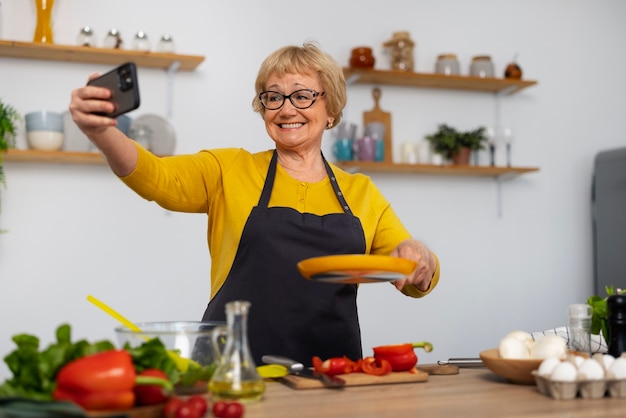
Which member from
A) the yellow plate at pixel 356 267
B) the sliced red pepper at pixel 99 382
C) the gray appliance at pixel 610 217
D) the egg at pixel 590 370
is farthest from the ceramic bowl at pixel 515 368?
the gray appliance at pixel 610 217

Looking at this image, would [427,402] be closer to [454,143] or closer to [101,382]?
[101,382]

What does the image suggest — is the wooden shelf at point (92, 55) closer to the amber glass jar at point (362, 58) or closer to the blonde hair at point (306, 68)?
the amber glass jar at point (362, 58)

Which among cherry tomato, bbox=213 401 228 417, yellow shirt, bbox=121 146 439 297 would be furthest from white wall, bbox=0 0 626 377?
cherry tomato, bbox=213 401 228 417

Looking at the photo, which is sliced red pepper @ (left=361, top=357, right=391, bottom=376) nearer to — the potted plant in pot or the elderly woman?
the elderly woman

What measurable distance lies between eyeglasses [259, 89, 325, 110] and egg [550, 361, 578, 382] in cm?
108

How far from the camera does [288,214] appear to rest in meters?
2.13

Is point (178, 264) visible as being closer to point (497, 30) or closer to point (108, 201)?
point (108, 201)

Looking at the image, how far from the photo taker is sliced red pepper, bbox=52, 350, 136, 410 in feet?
3.73

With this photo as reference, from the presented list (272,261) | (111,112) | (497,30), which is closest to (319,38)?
(497,30)

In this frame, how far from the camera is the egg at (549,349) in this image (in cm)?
157

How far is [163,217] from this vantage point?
3.71m

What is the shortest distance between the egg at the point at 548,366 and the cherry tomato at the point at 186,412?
0.69m

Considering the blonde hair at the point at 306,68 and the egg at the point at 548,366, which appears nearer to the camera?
the egg at the point at 548,366

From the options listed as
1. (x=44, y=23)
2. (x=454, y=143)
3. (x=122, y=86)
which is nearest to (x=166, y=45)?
(x=44, y=23)
